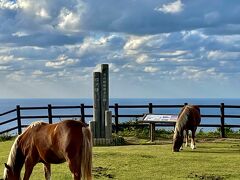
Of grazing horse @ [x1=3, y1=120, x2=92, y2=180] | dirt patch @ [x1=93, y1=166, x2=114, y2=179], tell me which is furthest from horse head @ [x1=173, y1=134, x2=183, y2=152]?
grazing horse @ [x1=3, y1=120, x2=92, y2=180]

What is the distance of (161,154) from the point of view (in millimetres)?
13734

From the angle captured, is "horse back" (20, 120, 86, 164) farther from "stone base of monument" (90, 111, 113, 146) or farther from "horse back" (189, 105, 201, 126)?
"stone base of monument" (90, 111, 113, 146)

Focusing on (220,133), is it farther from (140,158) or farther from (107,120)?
(140,158)

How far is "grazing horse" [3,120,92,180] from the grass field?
183cm

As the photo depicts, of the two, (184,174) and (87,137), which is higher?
(87,137)

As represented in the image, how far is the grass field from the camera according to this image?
35.1ft

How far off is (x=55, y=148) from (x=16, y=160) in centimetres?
95

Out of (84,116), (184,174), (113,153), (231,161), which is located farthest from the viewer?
(84,116)

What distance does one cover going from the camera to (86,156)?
322 inches

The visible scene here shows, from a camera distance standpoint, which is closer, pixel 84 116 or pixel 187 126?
pixel 187 126

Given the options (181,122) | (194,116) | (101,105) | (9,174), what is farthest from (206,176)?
(101,105)

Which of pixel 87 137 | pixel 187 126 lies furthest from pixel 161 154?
pixel 87 137

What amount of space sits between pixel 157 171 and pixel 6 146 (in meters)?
7.95

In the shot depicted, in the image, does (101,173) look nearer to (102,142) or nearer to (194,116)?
(194,116)
